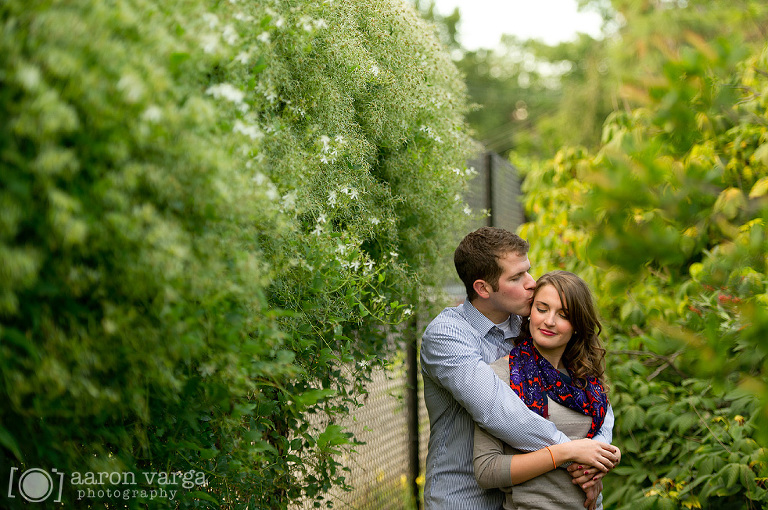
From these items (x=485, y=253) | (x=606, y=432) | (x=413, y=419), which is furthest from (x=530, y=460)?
(x=413, y=419)

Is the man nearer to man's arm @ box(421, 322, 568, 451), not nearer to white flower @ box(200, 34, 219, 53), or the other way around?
man's arm @ box(421, 322, 568, 451)

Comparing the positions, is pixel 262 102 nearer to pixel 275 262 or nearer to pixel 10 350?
pixel 275 262

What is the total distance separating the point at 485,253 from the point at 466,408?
0.54 meters

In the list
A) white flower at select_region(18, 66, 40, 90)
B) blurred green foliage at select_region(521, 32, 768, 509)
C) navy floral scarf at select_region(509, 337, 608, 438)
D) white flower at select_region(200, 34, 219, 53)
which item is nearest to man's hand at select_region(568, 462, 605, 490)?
navy floral scarf at select_region(509, 337, 608, 438)

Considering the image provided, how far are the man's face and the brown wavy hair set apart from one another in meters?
0.04

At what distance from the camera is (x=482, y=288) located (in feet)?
7.27

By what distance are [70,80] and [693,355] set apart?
2.79 feet

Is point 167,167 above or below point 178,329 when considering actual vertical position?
above

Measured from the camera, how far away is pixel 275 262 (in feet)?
4.64

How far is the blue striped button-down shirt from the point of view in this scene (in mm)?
1907

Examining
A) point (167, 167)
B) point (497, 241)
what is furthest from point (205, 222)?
point (497, 241)

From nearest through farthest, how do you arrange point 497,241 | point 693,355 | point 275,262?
Result: point 693,355 → point 275,262 → point 497,241

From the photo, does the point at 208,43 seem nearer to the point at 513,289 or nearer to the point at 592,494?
the point at 513,289

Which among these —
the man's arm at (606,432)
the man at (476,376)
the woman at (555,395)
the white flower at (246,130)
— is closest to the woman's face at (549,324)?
the woman at (555,395)
